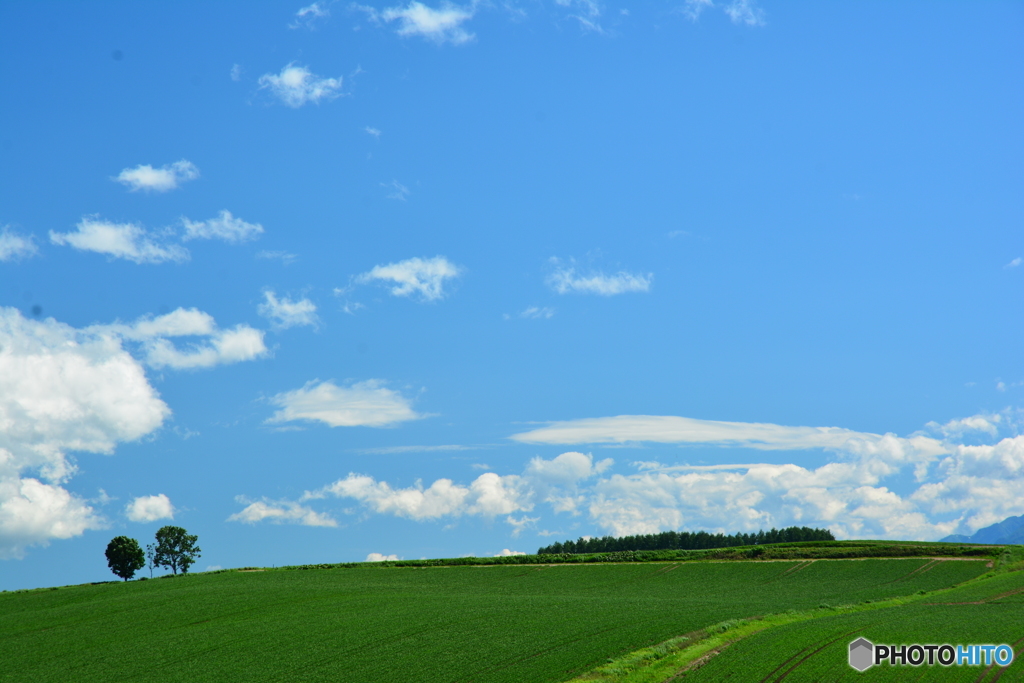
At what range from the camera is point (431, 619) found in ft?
172

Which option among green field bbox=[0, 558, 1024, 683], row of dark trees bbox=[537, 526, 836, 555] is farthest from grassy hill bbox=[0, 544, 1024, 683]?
row of dark trees bbox=[537, 526, 836, 555]

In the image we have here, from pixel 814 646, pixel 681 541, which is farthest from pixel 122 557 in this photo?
pixel 814 646

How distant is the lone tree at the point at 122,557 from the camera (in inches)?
5468

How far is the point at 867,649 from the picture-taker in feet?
123

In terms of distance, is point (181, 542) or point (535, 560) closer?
point (535, 560)

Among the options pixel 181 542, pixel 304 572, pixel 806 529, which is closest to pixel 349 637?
pixel 304 572

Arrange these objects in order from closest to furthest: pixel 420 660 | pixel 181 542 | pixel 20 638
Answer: pixel 420 660
pixel 20 638
pixel 181 542

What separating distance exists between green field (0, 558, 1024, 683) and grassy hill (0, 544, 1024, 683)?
17cm

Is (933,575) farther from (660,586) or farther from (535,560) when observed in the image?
(535,560)

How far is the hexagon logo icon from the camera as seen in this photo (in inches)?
1379

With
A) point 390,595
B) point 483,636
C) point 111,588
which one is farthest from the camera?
point 111,588

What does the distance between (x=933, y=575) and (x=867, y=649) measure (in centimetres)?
5550

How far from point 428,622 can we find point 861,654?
27306 mm

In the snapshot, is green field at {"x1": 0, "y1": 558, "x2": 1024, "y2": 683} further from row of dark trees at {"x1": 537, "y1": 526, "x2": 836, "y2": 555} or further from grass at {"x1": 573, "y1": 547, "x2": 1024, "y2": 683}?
row of dark trees at {"x1": 537, "y1": 526, "x2": 836, "y2": 555}
